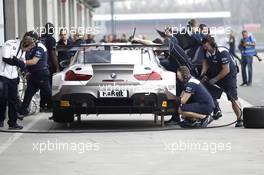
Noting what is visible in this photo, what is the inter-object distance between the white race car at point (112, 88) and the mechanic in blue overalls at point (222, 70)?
859 millimetres

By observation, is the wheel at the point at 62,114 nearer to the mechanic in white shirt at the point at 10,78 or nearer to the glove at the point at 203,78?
the mechanic in white shirt at the point at 10,78

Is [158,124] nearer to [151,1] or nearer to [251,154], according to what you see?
[251,154]

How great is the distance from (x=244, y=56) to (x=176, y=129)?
13.6 m

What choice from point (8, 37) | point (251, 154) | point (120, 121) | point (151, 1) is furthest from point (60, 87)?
point (151, 1)

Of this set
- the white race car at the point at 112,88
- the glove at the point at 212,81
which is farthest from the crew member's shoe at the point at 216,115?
the white race car at the point at 112,88

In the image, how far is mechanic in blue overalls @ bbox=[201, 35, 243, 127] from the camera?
13.4 metres

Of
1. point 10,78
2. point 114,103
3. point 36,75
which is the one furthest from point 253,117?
point 36,75

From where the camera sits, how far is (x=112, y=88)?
501 inches

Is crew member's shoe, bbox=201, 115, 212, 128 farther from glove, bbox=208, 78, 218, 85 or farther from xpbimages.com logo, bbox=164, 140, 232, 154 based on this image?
xpbimages.com logo, bbox=164, 140, 232, 154

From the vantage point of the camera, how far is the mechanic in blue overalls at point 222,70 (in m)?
13.4

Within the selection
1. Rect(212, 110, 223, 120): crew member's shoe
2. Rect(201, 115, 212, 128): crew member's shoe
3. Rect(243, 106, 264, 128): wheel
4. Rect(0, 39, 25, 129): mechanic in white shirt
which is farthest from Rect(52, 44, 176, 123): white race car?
Rect(212, 110, 223, 120): crew member's shoe

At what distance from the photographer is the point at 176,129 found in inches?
523

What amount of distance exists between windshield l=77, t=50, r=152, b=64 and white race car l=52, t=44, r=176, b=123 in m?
0.18

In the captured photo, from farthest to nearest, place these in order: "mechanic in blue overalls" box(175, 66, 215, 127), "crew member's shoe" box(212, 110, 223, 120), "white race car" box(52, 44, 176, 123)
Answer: "crew member's shoe" box(212, 110, 223, 120)
"mechanic in blue overalls" box(175, 66, 215, 127)
"white race car" box(52, 44, 176, 123)
